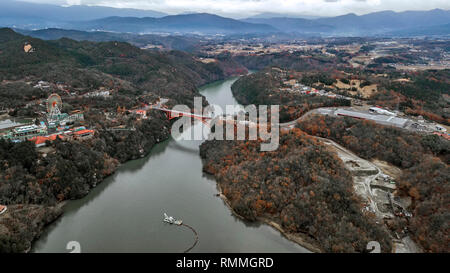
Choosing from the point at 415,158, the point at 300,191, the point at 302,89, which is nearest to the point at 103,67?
the point at 302,89

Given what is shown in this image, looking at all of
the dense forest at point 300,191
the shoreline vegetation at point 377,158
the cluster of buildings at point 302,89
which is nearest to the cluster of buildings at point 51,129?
the shoreline vegetation at point 377,158

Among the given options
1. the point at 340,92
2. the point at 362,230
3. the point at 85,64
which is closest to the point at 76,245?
the point at 362,230

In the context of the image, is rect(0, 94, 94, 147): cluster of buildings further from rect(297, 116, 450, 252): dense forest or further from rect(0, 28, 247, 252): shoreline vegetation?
rect(297, 116, 450, 252): dense forest

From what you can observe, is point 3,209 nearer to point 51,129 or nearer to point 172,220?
point 172,220

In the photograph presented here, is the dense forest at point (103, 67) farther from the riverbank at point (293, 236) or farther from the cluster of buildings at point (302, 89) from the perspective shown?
the riverbank at point (293, 236)

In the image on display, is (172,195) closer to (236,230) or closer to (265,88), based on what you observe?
(236,230)
